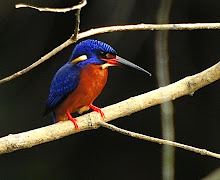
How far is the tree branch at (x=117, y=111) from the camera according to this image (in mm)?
2047

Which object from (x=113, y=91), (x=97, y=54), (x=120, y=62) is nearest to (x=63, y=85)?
(x=97, y=54)

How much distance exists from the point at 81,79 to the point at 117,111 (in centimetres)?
35

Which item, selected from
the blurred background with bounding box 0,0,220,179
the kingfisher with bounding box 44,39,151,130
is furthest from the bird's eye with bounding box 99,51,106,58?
the blurred background with bounding box 0,0,220,179

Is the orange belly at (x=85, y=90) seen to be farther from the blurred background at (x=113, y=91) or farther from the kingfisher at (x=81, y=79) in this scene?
the blurred background at (x=113, y=91)

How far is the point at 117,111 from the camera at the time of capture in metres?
2.08

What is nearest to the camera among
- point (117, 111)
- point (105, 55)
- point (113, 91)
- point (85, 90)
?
point (117, 111)

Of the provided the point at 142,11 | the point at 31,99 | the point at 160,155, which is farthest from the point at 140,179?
the point at 142,11

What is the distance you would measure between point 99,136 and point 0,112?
2.33ft

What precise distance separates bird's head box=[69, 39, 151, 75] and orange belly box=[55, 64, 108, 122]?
4 cm

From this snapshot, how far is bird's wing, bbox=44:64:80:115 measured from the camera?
2.38 meters

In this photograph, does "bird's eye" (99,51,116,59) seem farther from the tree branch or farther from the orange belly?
the tree branch

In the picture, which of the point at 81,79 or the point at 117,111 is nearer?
the point at 117,111

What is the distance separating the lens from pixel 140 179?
3.64 m

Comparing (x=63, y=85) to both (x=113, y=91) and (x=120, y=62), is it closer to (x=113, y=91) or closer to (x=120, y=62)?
(x=120, y=62)
